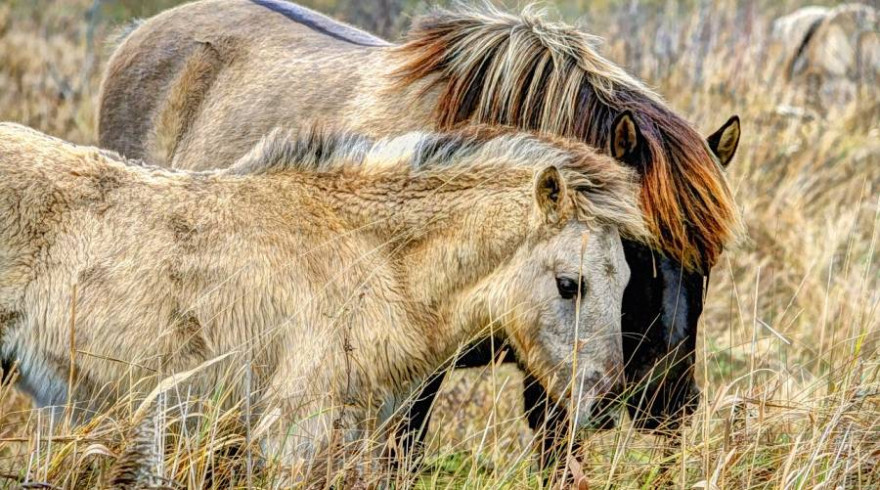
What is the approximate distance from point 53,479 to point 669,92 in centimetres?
690

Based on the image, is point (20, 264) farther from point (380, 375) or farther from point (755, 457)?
point (755, 457)

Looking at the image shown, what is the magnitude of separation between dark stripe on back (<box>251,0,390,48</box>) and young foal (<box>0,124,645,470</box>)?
Result: 2047mm

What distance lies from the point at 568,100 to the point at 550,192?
731 millimetres

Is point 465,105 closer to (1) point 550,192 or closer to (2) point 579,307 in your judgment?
(1) point 550,192

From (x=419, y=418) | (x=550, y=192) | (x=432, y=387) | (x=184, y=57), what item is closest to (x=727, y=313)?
(x=419, y=418)

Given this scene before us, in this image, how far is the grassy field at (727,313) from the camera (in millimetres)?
3168

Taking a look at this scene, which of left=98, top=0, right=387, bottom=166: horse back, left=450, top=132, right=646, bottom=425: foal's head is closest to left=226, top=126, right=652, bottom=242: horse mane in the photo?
left=450, top=132, right=646, bottom=425: foal's head

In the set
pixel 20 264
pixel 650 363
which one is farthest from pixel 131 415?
pixel 650 363

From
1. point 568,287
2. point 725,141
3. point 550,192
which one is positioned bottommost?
point 568,287

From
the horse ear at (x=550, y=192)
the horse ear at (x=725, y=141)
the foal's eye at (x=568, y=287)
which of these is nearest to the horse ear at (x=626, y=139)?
the horse ear at (x=725, y=141)

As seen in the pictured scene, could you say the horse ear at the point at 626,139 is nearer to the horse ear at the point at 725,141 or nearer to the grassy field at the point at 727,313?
the horse ear at the point at 725,141

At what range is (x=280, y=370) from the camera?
3414 millimetres

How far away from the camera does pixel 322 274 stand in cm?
349

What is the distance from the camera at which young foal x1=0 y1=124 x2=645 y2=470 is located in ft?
11.1
